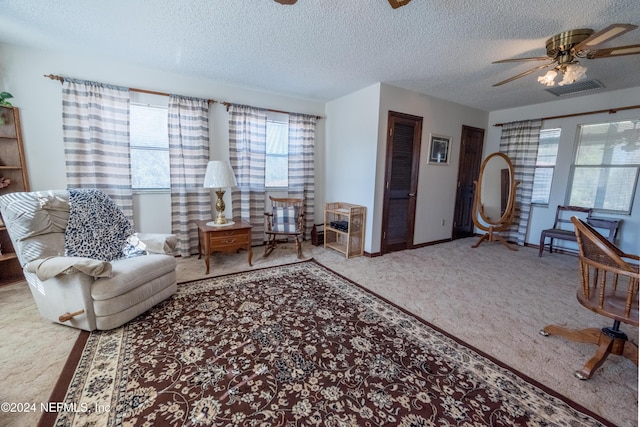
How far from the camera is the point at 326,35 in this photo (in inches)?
89.2

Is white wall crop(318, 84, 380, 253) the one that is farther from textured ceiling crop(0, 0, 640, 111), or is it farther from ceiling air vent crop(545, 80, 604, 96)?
ceiling air vent crop(545, 80, 604, 96)

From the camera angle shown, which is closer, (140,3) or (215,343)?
(215,343)

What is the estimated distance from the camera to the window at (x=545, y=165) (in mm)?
4191

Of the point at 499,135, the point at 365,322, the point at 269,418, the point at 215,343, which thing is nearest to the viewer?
the point at 269,418

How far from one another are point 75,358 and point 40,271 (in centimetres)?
68

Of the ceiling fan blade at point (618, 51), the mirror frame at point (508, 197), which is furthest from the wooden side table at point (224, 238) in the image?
the mirror frame at point (508, 197)

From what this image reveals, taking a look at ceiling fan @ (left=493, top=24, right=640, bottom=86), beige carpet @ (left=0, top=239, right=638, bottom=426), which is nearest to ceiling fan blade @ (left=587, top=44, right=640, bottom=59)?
ceiling fan @ (left=493, top=24, right=640, bottom=86)

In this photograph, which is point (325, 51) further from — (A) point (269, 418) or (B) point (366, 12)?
(A) point (269, 418)

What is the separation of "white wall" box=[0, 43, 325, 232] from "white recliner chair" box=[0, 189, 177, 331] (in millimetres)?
888

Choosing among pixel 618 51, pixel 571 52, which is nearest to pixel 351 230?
pixel 571 52

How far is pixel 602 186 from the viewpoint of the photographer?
12.3 feet

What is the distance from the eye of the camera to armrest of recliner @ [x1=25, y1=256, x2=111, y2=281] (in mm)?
1729

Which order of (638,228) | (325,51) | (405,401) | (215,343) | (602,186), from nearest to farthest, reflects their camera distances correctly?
(405,401) → (215,343) → (325,51) → (638,228) → (602,186)

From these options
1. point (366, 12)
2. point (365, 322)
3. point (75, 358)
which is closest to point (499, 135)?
point (366, 12)
